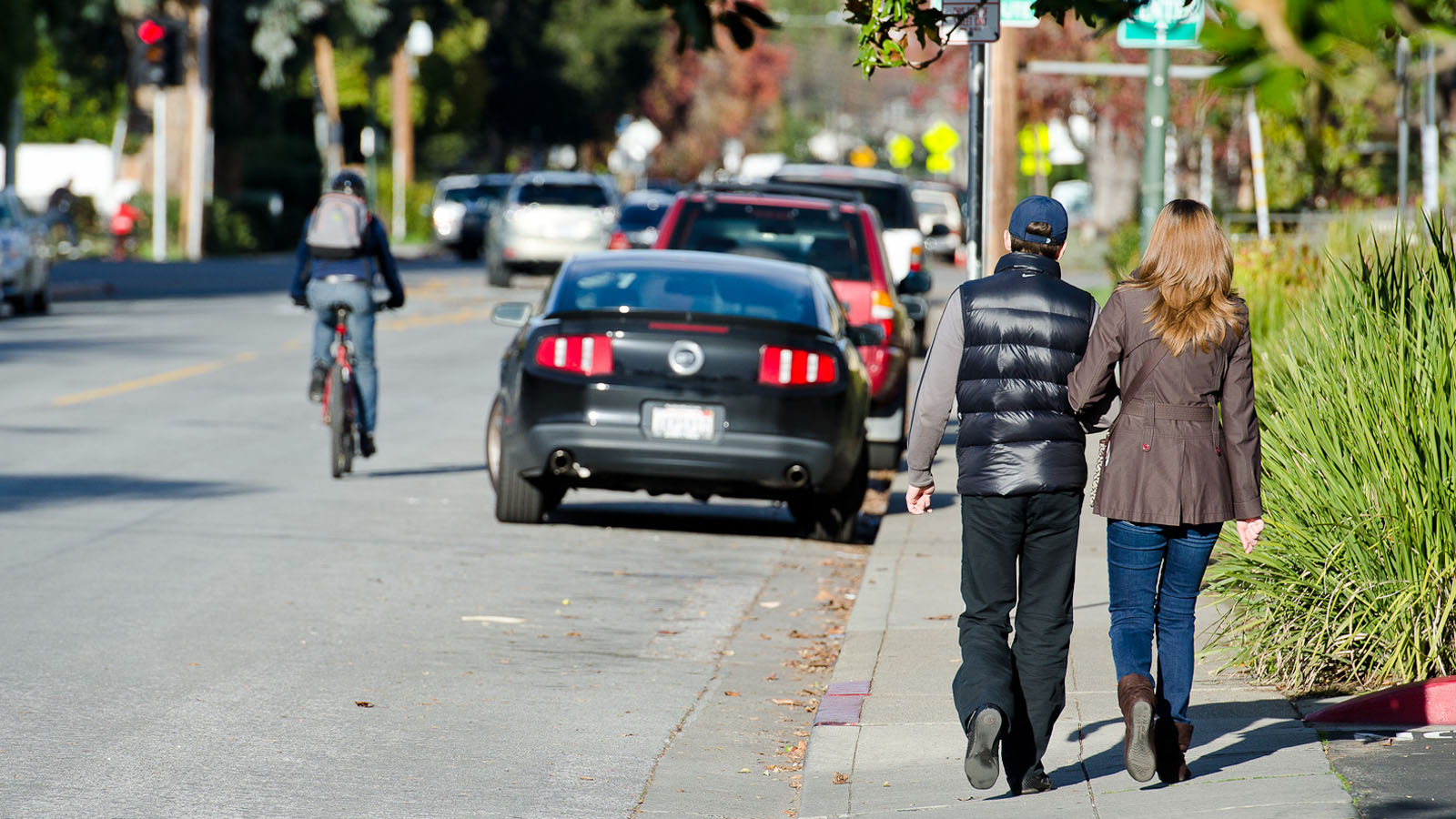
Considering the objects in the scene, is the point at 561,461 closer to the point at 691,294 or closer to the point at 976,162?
the point at 691,294

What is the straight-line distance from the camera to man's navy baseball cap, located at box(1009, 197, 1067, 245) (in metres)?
6.04

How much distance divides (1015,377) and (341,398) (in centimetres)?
764

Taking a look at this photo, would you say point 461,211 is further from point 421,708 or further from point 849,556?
point 421,708

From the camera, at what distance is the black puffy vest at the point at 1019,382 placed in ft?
19.4

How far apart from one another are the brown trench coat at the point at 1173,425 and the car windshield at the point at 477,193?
41.0 metres

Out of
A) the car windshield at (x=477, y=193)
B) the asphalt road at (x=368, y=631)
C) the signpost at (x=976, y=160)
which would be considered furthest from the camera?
the car windshield at (x=477, y=193)

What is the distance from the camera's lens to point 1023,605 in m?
6.05

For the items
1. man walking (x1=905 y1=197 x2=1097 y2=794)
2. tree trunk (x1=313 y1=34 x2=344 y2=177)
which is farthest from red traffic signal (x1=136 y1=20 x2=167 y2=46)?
man walking (x1=905 y1=197 x2=1097 y2=794)

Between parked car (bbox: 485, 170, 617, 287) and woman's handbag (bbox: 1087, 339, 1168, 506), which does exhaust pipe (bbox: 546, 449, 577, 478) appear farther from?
parked car (bbox: 485, 170, 617, 287)

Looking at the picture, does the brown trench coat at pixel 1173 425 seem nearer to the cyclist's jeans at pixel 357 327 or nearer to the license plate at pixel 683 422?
the license plate at pixel 683 422

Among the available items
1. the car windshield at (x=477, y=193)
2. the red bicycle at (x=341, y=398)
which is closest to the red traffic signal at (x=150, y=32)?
the car windshield at (x=477, y=193)

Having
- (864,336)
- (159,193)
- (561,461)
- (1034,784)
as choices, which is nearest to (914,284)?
(864,336)

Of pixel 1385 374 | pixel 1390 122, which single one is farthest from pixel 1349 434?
pixel 1390 122

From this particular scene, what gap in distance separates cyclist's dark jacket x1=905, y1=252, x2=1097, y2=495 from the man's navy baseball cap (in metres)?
0.08
